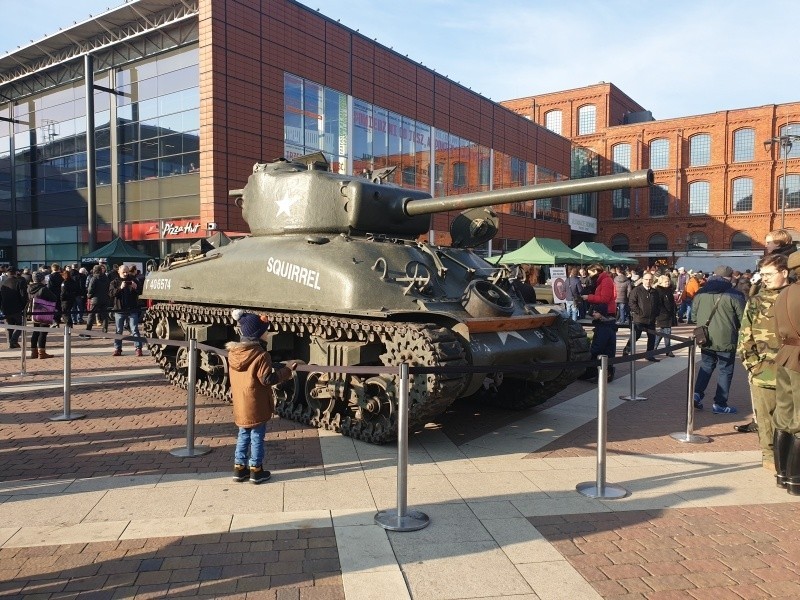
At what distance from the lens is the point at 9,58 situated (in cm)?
3031

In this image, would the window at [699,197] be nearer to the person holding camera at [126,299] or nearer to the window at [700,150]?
the window at [700,150]

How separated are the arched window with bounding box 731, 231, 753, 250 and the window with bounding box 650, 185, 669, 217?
5672 mm

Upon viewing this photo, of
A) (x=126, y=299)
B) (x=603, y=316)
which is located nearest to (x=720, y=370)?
(x=603, y=316)

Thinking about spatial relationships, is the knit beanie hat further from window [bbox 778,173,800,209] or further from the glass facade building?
window [bbox 778,173,800,209]

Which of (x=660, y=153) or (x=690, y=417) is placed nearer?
(x=690, y=417)

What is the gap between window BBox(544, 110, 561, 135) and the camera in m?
57.1

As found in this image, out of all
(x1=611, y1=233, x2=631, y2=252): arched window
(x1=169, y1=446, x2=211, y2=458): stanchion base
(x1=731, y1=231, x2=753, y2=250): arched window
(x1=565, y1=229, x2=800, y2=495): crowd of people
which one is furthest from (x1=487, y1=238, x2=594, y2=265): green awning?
(x1=611, y1=233, x2=631, y2=252): arched window

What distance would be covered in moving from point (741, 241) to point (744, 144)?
24.9ft

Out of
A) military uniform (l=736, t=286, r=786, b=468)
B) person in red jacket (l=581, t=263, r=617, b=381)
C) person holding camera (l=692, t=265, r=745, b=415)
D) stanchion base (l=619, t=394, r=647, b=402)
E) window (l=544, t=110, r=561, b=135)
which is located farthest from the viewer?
window (l=544, t=110, r=561, b=135)

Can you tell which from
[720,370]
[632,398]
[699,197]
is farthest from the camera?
[699,197]

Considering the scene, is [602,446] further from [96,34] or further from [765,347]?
[96,34]

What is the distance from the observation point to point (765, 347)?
252 inches

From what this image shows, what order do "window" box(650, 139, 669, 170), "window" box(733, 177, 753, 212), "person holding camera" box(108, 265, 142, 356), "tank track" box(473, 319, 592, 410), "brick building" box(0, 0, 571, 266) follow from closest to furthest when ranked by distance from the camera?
"tank track" box(473, 319, 592, 410), "person holding camera" box(108, 265, 142, 356), "brick building" box(0, 0, 571, 266), "window" box(733, 177, 753, 212), "window" box(650, 139, 669, 170)

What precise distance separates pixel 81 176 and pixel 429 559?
31.9 m
